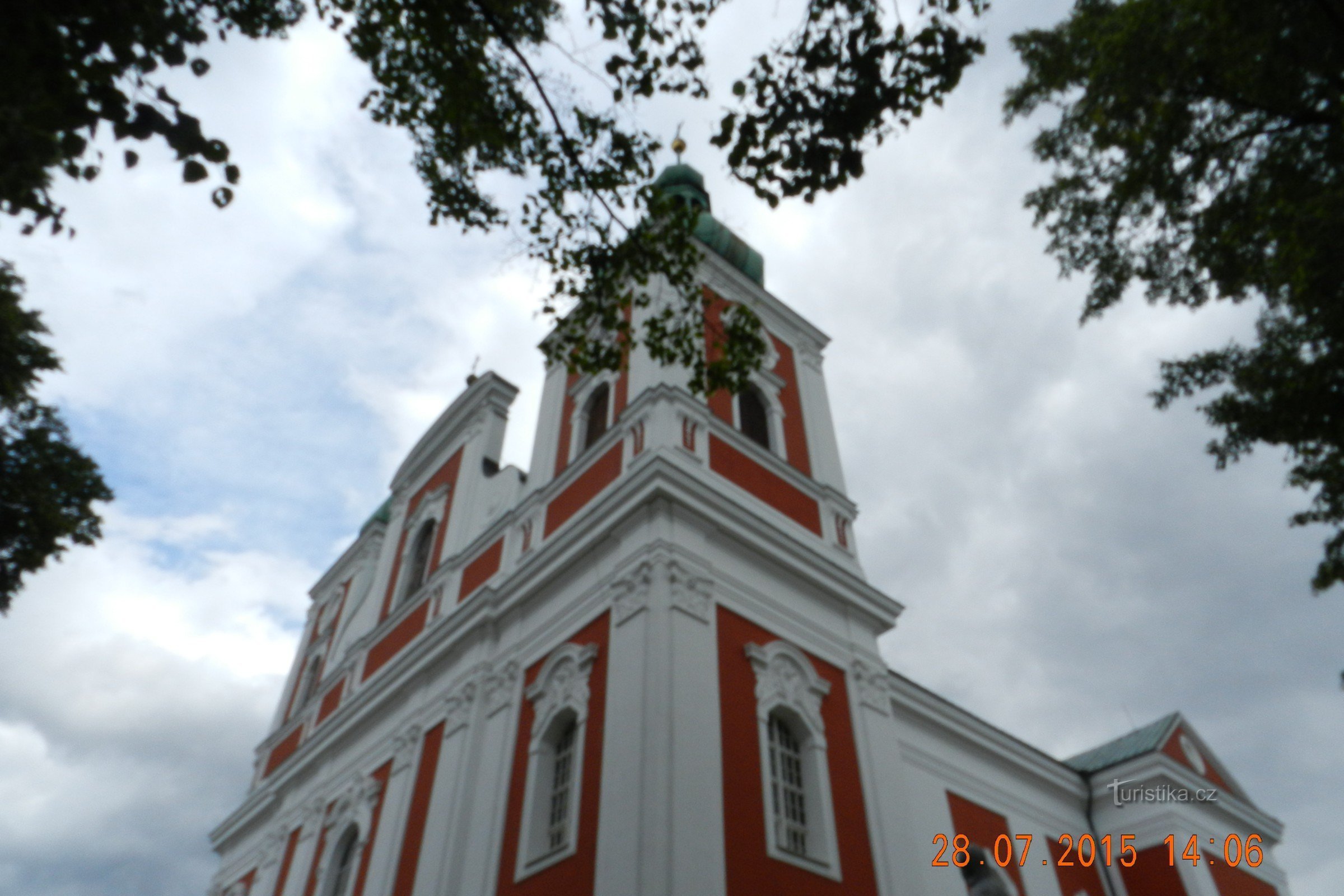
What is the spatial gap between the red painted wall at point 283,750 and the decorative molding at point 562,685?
9.32 meters

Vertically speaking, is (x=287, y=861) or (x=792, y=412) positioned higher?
(x=792, y=412)

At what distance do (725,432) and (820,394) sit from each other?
11.7ft

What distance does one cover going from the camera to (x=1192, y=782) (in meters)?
17.7

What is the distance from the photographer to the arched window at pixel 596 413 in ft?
48.2

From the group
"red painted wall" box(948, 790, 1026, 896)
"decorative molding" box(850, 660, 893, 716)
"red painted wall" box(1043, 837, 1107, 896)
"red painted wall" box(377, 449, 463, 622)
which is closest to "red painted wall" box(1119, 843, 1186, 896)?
"red painted wall" box(1043, 837, 1107, 896)

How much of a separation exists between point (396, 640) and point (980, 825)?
32.9 ft

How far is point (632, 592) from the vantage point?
10.8 metres

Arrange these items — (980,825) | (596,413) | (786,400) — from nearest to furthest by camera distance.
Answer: (980,825) → (596,413) → (786,400)

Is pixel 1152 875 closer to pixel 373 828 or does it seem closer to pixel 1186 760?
pixel 1186 760

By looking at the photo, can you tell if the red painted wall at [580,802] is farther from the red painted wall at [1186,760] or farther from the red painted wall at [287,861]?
the red painted wall at [1186,760]

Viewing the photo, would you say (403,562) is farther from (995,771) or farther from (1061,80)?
(1061,80)

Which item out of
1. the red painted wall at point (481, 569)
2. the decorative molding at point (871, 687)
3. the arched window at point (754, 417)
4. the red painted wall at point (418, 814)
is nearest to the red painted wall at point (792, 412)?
the arched window at point (754, 417)

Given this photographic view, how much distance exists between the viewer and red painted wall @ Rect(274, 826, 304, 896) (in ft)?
51.2

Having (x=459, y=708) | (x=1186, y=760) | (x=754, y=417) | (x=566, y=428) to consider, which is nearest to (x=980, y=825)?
(x=1186, y=760)
